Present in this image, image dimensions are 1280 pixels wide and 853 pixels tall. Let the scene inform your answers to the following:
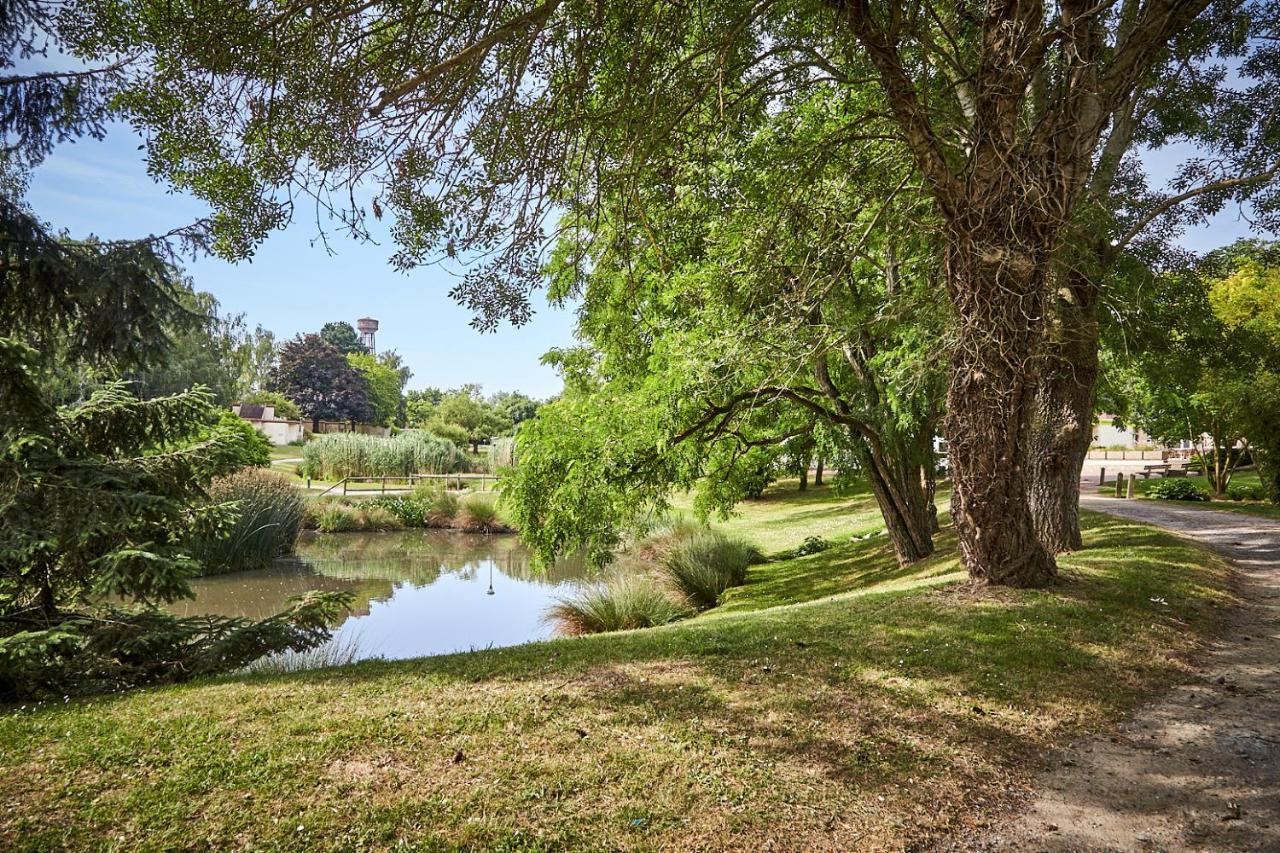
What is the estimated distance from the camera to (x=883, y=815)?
3.26 meters

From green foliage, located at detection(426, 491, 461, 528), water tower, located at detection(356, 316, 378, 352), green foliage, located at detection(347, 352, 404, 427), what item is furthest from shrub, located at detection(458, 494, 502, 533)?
water tower, located at detection(356, 316, 378, 352)

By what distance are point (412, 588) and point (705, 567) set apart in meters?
6.40

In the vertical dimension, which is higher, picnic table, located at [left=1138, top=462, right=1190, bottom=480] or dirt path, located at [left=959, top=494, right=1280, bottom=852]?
picnic table, located at [left=1138, top=462, right=1190, bottom=480]

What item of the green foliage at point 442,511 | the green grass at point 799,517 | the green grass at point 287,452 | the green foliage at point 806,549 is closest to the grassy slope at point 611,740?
the green grass at point 799,517

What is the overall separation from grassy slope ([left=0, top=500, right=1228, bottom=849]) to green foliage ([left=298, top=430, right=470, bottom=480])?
87.1ft

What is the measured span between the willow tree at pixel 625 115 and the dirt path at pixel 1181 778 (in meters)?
2.23

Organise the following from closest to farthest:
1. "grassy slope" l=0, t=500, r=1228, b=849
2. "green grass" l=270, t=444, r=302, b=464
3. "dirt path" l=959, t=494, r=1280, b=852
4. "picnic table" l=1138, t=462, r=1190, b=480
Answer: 1. "grassy slope" l=0, t=500, r=1228, b=849
2. "dirt path" l=959, t=494, r=1280, b=852
3. "picnic table" l=1138, t=462, r=1190, b=480
4. "green grass" l=270, t=444, r=302, b=464

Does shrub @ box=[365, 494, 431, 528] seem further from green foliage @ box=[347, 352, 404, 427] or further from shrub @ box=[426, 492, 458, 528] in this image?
green foliage @ box=[347, 352, 404, 427]

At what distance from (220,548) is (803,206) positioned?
13.9m

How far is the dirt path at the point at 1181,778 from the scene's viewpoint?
3230 millimetres

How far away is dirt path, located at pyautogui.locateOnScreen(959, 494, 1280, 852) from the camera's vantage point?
3230 mm

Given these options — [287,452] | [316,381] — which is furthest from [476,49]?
[316,381]

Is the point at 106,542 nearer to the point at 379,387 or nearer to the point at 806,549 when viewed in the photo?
the point at 806,549

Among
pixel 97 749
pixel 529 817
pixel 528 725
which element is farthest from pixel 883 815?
pixel 97 749
